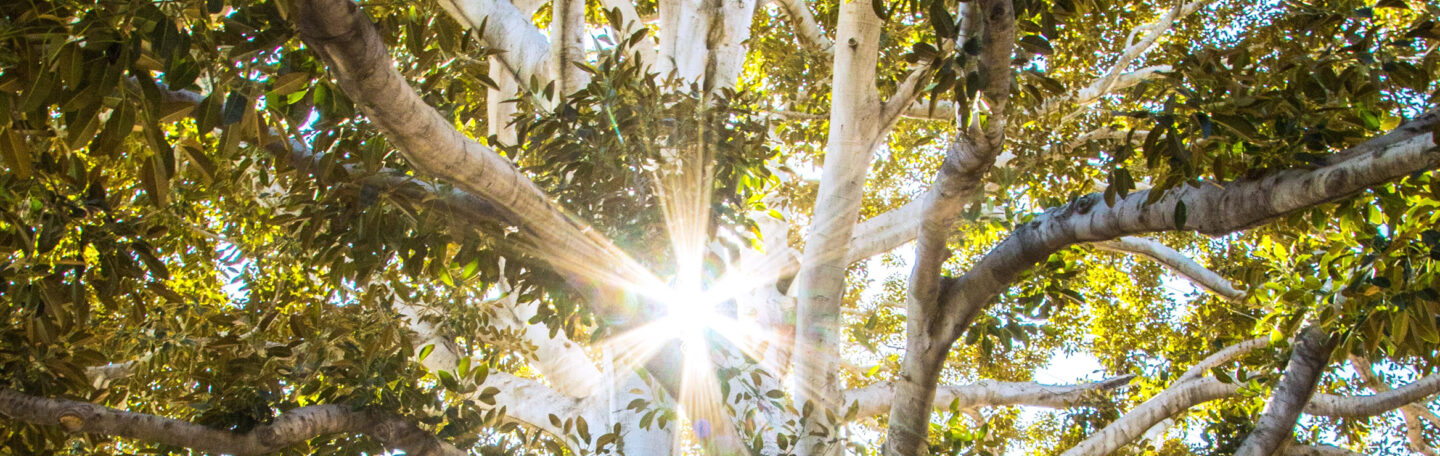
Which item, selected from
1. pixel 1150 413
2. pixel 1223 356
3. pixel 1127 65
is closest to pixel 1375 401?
pixel 1150 413

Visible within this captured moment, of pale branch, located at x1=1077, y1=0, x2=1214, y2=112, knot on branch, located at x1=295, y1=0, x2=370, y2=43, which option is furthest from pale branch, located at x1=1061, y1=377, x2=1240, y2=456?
knot on branch, located at x1=295, y1=0, x2=370, y2=43

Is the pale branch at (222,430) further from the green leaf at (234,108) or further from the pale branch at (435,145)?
the green leaf at (234,108)

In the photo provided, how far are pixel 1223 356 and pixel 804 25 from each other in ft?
10.0

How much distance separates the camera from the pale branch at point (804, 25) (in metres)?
5.37

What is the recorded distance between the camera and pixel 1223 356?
203 inches

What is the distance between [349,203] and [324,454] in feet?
2.78

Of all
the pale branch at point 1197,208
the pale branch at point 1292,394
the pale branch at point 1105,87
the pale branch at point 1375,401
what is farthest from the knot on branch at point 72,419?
the pale branch at point 1105,87

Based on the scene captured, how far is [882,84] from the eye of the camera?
15.1ft

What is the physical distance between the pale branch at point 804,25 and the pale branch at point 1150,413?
8.27 feet

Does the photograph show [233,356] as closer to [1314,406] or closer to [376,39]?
[376,39]

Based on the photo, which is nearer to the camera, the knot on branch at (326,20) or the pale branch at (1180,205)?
the knot on branch at (326,20)

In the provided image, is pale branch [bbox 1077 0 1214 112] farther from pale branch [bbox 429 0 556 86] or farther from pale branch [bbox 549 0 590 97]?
pale branch [bbox 429 0 556 86]

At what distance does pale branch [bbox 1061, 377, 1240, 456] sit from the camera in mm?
4234

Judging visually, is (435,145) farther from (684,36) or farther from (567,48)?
(684,36)
